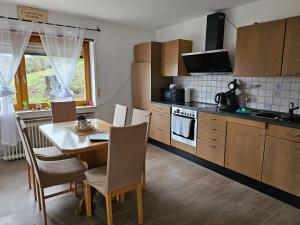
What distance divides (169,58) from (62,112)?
2.05 metres

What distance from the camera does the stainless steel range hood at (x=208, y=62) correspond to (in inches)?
121

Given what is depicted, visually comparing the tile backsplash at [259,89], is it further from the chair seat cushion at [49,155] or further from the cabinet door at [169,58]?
the chair seat cushion at [49,155]

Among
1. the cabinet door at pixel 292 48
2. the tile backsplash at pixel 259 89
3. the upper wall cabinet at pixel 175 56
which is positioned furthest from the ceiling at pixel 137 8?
the tile backsplash at pixel 259 89

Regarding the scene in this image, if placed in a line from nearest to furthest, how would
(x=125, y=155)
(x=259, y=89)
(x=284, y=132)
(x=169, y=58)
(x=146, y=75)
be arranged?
(x=125, y=155) < (x=284, y=132) < (x=259, y=89) < (x=169, y=58) < (x=146, y=75)

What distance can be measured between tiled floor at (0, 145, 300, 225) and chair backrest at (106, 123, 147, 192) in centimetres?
49

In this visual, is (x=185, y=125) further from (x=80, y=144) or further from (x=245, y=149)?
(x=80, y=144)

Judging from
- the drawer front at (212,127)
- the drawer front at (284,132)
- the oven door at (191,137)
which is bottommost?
the oven door at (191,137)

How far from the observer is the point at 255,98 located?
3008 millimetres

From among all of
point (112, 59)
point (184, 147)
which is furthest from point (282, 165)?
point (112, 59)

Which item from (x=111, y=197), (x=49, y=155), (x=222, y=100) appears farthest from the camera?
(x=222, y=100)

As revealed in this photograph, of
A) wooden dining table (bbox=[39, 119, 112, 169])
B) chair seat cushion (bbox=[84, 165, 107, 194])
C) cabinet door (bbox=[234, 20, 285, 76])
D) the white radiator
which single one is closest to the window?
the white radiator

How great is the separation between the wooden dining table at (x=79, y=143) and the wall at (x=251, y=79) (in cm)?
196

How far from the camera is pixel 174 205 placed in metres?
2.22

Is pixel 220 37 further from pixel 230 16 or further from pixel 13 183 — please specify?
pixel 13 183
